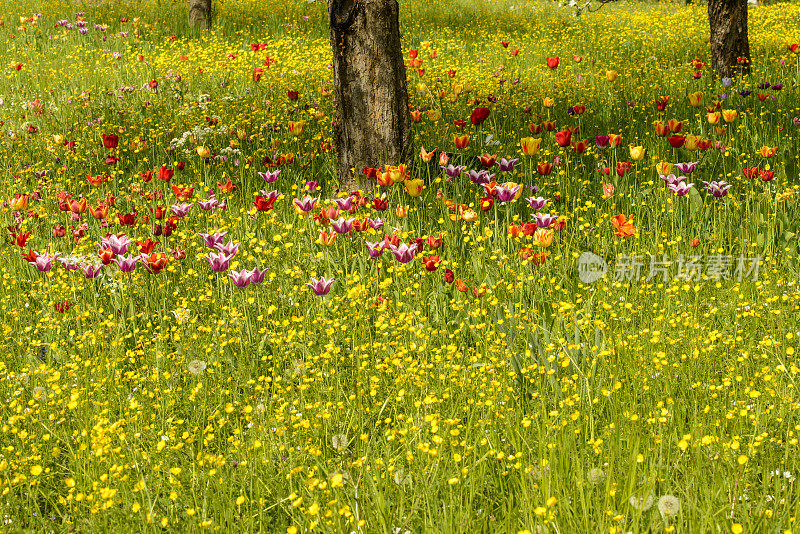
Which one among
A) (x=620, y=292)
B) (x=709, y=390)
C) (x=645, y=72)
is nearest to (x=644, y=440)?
(x=709, y=390)

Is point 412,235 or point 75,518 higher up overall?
point 412,235

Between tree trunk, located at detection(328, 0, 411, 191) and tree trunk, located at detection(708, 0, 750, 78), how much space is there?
5.90m

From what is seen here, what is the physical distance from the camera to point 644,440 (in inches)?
95.3

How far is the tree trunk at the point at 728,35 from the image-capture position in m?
9.05

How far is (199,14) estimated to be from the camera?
13.5 meters

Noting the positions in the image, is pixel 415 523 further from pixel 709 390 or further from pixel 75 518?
pixel 709 390

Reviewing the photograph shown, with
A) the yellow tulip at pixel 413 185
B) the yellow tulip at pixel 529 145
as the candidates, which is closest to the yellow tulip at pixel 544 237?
the yellow tulip at pixel 413 185

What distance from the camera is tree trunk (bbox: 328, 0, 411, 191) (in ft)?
16.3

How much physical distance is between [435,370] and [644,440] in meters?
0.93

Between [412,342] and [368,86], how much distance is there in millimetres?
2551

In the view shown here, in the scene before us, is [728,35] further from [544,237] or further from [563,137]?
[544,237]

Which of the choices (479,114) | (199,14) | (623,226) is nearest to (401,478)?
(623,226)

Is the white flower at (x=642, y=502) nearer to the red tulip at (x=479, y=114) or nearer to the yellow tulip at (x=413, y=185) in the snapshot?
the yellow tulip at (x=413, y=185)

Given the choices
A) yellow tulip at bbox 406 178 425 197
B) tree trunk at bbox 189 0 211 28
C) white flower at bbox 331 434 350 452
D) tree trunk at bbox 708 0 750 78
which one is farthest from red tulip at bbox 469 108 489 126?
tree trunk at bbox 189 0 211 28
